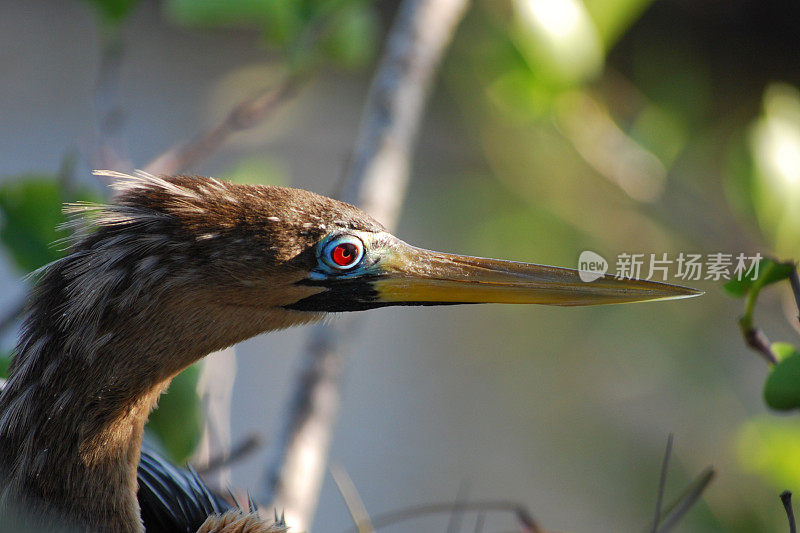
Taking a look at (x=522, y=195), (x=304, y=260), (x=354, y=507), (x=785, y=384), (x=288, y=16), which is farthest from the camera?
(x=522, y=195)

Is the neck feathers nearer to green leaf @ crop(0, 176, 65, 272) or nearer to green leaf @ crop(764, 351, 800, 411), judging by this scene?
green leaf @ crop(0, 176, 65, 272)

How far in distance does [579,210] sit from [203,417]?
160 centimetres

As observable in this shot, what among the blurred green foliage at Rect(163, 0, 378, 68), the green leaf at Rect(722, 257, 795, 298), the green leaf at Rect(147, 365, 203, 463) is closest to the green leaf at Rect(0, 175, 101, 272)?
the green leaf at Rect(147, 365, 203, 463)

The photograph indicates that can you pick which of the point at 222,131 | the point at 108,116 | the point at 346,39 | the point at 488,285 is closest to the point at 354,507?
the point at 488,285

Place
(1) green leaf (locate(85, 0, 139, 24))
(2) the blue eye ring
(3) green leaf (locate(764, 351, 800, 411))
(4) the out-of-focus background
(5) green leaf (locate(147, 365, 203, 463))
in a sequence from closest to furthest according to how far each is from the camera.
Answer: (3) green leaf (locate(764, 351, 800, 411)), (2) the blue eye ring, (5) green leaf (locate(147, 365, 203, 463)), (1) green leaf (locate(85, 0, 139, 24)), (4) the out-of-focus background

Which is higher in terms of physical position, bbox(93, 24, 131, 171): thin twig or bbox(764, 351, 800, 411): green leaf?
bbox(93, 24, 131, 171): thin twig

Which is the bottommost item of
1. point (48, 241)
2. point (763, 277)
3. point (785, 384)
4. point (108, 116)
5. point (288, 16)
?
point (785, 384)

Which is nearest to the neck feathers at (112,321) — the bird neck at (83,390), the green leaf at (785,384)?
the bird neck at (83,390)

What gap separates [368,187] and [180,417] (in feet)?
1.90

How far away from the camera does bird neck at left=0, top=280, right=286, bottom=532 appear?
984mm

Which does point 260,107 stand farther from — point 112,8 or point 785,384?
point 785,384

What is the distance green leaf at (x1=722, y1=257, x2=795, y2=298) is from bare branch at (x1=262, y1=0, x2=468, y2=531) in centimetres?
75

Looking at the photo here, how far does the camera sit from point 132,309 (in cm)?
99

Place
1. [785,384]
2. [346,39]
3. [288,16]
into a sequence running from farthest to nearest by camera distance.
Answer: [346,39] → [288,16] → [785,384]
